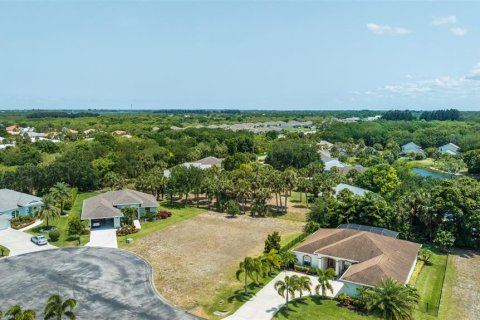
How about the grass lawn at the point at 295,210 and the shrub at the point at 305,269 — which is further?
the grass lawn at the point at 295,210

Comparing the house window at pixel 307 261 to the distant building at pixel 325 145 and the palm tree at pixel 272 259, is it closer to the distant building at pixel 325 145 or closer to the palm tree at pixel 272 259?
the palm tree at pixel 272 259

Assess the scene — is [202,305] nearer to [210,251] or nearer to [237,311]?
[237,311]

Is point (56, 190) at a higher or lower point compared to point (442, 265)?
higher

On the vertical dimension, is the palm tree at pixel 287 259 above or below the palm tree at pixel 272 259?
below

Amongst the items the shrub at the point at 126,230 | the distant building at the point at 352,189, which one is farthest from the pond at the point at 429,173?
the shrub at the point at 126,230

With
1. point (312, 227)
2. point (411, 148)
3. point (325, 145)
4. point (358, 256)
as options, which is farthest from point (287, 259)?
point (411, 148)

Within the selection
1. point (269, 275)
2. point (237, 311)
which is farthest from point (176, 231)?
point (237, 311)

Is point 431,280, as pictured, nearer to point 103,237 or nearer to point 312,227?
point 312,227
